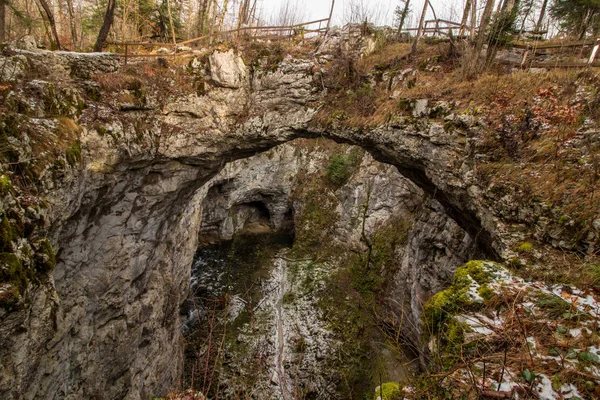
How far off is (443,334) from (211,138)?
747 cm

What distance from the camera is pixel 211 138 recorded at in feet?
27.4

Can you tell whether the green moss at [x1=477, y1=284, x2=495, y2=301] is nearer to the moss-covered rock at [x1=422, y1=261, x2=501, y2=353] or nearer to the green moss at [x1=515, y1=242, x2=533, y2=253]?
the moss-covered rock at [x1=422, y1=261, x2=501, y2=353]

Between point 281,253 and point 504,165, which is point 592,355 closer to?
point 504,165

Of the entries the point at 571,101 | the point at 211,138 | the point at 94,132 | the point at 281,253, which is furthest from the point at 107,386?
the point at 571,101

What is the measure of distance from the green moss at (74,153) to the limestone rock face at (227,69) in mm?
4239

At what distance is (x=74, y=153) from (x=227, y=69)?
4.88 m

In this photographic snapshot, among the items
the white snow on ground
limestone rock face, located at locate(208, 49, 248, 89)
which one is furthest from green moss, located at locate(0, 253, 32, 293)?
limestone rock face, located at locate(208, 49, 248, 89)

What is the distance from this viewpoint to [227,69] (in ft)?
28.2

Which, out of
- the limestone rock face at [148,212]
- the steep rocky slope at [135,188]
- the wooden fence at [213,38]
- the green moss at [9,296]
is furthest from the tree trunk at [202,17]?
the green moss at [9,296]

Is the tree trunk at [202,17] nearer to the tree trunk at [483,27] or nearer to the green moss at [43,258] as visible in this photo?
Result: the tree trunk at [483,27]

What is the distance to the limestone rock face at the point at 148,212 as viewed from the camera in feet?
16.7

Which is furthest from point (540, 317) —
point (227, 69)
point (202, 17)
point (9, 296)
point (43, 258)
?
point (202, 17)

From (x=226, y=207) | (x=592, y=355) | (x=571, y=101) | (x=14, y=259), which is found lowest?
(x=226, y=207)

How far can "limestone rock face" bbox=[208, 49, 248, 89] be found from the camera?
8430mm
